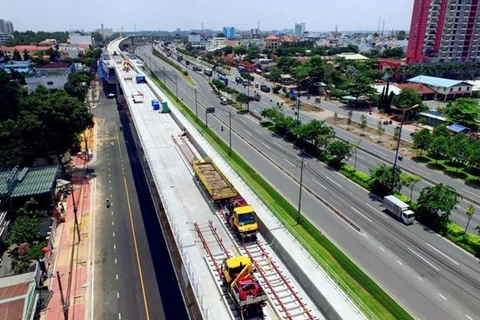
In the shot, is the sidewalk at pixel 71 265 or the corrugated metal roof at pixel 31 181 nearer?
the sidewalk at pixel 71 265

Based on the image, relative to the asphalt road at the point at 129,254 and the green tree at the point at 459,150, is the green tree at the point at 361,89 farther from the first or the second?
the asphalt road at the point at 129,254

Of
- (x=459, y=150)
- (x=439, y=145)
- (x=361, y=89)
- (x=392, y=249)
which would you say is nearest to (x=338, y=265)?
A: (x=392, y=249)

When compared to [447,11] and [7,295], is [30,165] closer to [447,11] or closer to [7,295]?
[7,295]

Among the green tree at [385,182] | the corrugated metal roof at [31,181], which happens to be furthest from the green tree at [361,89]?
the corrugated metal roof at [31,181]

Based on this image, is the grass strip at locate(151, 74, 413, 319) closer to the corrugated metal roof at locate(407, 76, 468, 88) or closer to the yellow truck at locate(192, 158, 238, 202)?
the yellow truck at locate(192, 158, 238, 202)

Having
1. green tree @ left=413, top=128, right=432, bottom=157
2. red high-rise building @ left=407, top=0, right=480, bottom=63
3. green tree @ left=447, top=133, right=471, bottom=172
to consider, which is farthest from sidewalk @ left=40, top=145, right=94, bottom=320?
red high-rise building @ left=407, top=0, right=480, bottom=63

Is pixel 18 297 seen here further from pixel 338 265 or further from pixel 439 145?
pixel 439 145

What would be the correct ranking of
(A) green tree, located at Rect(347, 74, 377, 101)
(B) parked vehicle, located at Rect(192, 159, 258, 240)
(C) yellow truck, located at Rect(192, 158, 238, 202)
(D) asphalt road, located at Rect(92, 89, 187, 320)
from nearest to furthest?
(B) parked vehicle, located at Rect(192, 159, 258, 240), (D) asphalt road, located at Rect(92, 89, 187, 320), (C) yellow truck, located at Rect(192, 158, 238, 202), (A) green tree, located at Rect(347, 74, 377, 101)
